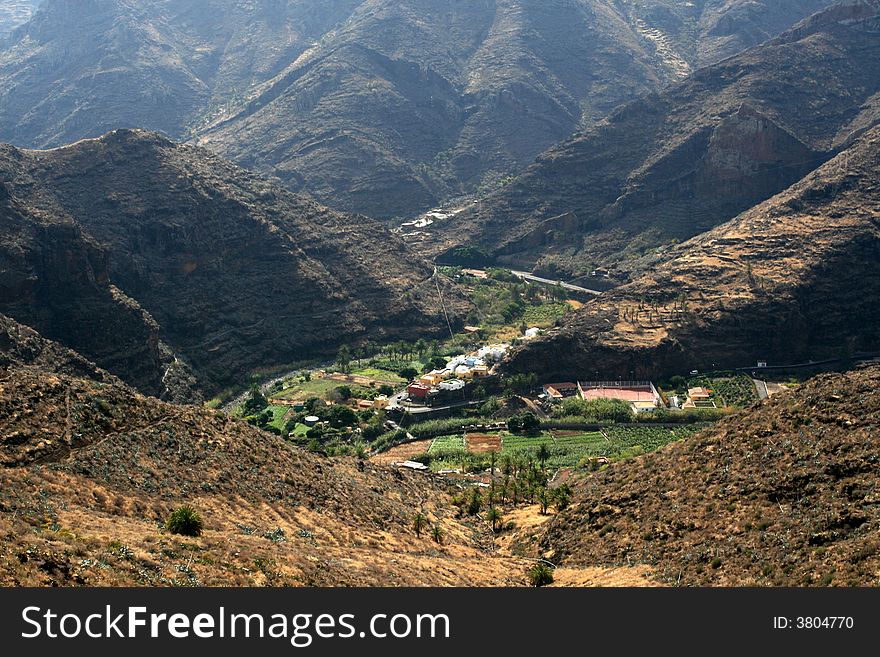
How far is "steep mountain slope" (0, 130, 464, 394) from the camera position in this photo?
274ft

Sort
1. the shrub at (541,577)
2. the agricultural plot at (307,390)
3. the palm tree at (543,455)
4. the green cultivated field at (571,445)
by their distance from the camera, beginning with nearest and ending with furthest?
the shrub at (541,577) < the palm tree at (543,455) < the green cultivated field at (571,445) < the agricultural plot at (307,390)

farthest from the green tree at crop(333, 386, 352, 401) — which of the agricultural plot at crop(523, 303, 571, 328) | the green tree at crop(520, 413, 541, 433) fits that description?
the agricultural plot at crop(523, 303, 571, 328)

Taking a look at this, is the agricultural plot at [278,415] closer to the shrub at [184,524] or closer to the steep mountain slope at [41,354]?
the steep mountain slope at [41,354]

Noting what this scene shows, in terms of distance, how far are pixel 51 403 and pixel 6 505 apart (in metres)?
12.8

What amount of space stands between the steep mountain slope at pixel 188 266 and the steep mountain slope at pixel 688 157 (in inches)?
1217

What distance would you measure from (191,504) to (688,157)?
121475 millimetres

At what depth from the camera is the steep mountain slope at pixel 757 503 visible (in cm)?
3058

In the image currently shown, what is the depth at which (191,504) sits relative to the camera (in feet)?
129

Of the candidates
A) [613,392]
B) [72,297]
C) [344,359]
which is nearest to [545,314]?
[344,359]

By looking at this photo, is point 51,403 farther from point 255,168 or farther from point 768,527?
point 255,168

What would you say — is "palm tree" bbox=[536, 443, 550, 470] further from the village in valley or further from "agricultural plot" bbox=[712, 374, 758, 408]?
"agricultural plot" bbox=[712, 374, 758, 408]

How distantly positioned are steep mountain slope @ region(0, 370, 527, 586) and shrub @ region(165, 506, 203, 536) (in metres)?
0.44

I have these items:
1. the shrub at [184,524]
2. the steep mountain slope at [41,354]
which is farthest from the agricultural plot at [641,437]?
the steep mountain slope at [41,354]

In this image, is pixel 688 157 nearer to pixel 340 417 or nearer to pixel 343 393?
pixel 343 393
